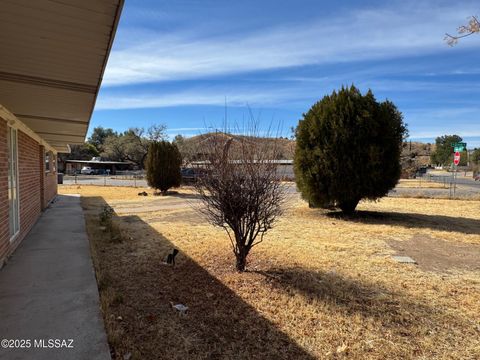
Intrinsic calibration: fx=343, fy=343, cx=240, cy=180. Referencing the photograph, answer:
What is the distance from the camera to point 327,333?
3.21 metres

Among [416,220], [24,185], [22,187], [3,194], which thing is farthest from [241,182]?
[416,220]

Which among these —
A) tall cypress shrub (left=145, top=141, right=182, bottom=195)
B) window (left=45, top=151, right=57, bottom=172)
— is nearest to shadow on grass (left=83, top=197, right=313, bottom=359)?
window (left=45, top=151, right=57, bottom=172)

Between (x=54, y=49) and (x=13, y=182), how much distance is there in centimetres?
440

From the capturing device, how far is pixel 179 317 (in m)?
3.53

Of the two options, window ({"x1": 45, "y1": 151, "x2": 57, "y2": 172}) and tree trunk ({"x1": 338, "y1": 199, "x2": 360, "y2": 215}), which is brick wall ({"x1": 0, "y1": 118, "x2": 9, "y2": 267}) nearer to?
tree trunk ({"x1": 338, "y1": 199, "x2": 360, "y2": 215})

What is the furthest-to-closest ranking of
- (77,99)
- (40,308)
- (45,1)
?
(77,99) → (40,308) → (45,1)

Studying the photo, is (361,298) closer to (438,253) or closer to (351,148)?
(438,253)

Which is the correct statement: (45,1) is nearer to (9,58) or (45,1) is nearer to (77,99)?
(9,58)

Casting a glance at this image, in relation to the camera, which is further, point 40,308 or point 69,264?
point 69,264

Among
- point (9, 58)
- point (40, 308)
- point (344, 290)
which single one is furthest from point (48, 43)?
point (344, 290)

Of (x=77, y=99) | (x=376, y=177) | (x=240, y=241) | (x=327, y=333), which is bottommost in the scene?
(x=327, y=333)

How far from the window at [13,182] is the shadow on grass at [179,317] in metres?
1.78

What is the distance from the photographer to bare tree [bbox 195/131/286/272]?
4621 millimetres

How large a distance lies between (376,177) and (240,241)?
639cm
